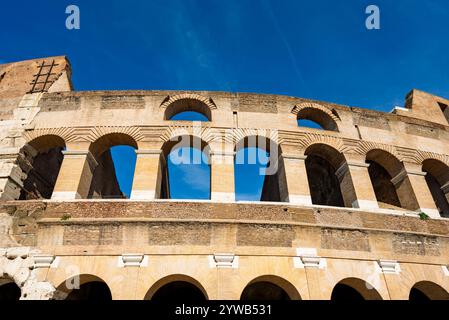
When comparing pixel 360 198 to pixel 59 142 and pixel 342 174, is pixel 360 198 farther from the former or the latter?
pixel 59 142

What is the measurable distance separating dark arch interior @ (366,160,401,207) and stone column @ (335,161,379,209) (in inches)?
87.5

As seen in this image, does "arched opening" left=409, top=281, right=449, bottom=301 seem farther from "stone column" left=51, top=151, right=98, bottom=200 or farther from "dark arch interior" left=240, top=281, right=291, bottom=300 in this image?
"stone column" left=51, top=151, right=98, bottom=200

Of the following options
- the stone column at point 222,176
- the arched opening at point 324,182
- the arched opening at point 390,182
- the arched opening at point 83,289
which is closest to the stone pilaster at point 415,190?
the arched opening at point 390,182

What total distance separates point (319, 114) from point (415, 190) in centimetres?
396

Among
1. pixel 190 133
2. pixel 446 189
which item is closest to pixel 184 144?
pixel 190 133

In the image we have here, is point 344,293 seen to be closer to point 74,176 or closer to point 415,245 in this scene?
point 415,245

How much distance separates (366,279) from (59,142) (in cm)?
978

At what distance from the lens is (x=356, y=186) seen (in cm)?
916

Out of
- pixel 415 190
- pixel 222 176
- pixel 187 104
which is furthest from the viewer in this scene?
pixel 187 104

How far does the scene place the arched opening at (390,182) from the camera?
9.75 metres

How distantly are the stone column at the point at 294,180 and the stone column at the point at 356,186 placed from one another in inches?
57.5

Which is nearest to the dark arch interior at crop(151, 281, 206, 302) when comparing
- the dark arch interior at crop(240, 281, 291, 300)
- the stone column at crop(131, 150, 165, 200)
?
the dark arch interior at crop(240, 281, 291, 300)

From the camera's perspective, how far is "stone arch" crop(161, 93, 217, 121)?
10195mm

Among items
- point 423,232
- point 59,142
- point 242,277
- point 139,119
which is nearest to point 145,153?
point 139,119
